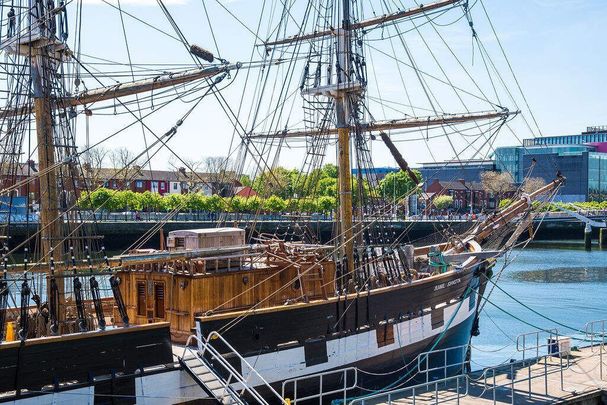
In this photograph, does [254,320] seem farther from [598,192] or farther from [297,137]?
[598,192]

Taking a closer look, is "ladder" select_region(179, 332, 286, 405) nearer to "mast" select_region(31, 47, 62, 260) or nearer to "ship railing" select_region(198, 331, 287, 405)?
"ship railing" select_region(198, 331, 287, 405)

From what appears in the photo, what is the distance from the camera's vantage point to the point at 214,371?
15461 mm

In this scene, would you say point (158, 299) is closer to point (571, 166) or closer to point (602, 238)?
point (602, 238)

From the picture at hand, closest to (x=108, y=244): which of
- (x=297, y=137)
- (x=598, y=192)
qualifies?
(x=297, y=137)

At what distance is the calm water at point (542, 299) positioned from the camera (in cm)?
3228

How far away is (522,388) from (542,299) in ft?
84.9

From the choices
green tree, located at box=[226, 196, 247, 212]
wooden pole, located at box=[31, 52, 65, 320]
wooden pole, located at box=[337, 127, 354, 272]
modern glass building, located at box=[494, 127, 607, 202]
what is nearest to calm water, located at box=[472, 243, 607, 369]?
wooden pole, located at box=[337, 127, 354, 272]

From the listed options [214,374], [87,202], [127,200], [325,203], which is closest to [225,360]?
[214,374]

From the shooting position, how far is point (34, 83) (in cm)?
1758

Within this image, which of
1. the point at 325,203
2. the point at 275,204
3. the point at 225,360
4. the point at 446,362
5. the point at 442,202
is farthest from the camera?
the point at 442,202

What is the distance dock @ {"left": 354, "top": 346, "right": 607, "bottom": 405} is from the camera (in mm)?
16875

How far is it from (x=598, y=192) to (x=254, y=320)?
129703mm

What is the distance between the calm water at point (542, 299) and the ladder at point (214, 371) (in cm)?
1041

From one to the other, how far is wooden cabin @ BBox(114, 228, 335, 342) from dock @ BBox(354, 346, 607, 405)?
11.3 feet
